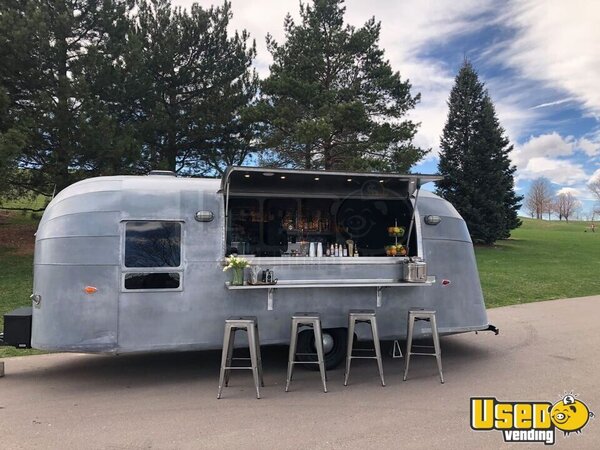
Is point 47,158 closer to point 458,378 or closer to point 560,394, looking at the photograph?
point 458,378

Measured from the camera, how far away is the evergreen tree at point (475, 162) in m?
25.4

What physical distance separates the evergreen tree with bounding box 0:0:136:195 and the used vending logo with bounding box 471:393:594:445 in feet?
43.0

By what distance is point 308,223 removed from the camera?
317 inches

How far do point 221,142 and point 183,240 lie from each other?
520 inches

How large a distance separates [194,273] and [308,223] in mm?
2821

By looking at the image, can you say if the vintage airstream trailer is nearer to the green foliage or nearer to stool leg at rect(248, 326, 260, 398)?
stool leg at rect(248, 326, 260, 398)

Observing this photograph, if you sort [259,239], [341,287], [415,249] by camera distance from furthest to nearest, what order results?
[259,239] → [415,249] → [341,287]

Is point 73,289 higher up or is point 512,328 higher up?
point 73,289

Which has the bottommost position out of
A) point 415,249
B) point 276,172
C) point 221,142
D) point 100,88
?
point 415,249

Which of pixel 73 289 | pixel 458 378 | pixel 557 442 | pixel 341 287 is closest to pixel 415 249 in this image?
pixel 341 287

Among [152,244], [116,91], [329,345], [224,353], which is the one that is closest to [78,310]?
[152,244]

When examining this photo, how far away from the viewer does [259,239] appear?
25.8 ft

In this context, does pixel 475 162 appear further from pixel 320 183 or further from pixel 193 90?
pixel 320 183

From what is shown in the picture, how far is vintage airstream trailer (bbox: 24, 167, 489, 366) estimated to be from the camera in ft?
17.9
